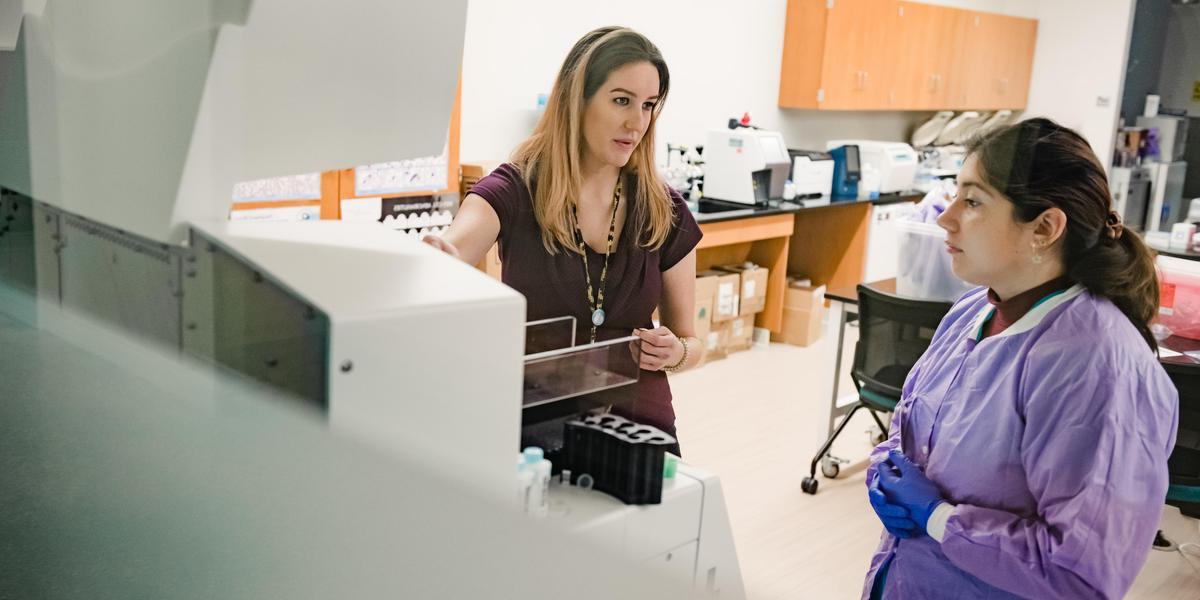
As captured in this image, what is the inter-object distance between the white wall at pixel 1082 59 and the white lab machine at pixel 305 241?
1.22 m

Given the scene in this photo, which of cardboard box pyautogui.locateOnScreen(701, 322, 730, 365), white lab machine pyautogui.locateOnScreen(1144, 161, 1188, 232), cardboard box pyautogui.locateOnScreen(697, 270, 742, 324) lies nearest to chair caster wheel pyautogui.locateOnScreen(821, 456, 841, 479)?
cardboard box pyautogui.locateOnScreen(701, 322, 730, 365)

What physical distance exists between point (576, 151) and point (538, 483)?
2.15 ft

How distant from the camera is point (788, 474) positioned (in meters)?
2.31

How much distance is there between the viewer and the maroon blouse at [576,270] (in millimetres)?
1256

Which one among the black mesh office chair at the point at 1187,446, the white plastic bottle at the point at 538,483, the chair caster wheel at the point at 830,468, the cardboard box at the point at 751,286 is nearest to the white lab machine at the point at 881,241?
A: the cardboard box at the point at 751,286

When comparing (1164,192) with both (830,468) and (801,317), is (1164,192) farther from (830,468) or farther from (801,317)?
(801,317)

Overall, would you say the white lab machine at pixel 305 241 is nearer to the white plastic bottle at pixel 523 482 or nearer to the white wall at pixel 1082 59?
the white plastic bottle at pixel 523 482

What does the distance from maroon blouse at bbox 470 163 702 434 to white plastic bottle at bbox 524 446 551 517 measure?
16.5 inches

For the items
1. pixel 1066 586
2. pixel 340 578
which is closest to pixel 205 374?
pixel 340 578

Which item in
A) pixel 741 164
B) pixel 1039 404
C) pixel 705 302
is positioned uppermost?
pixel 741 164

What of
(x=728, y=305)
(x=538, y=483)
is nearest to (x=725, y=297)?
(x=728, y=305)

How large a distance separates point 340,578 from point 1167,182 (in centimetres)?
149

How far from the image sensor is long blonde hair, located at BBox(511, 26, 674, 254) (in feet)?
4.29

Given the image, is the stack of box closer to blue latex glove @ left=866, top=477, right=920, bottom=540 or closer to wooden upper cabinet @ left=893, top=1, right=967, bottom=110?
blue latex glove @ left=866, top=477, right=920, bottom=540
